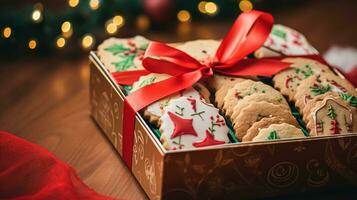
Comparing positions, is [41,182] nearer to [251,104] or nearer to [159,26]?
[251,104]

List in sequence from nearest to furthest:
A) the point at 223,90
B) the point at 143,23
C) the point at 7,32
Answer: the point at 223,90
the point at 7,32
the point at 143,23

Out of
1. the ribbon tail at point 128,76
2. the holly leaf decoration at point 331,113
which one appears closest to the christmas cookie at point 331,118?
the holly leaf decoration at point 331,113

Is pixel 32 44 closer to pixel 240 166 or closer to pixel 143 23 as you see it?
pixel 143 23

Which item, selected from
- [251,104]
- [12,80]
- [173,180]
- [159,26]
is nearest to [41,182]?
[173,180]

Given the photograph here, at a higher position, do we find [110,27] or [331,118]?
[331,118]

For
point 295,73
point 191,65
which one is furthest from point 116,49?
point 295,73

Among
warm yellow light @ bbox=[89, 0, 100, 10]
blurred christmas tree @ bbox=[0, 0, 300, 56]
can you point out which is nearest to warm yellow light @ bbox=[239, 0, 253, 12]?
blurred christmas tree @ bbox=[0, 0, 300, 56]
